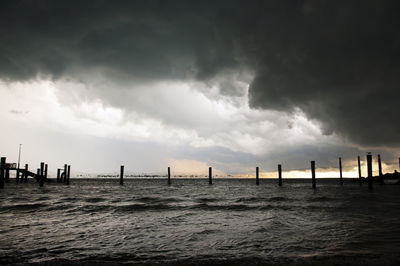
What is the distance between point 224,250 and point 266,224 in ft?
12.7

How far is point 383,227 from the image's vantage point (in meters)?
8.00

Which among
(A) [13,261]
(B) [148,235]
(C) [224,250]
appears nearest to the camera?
(A) [13,261]

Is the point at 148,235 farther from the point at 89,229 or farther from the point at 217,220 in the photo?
the point at 217,220

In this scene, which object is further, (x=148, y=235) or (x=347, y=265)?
(x=148, y=235)

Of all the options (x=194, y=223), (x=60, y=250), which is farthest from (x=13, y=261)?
(x=194, y=223)

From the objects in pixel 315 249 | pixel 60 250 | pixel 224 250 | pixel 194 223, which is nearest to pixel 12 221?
pixel 60 250

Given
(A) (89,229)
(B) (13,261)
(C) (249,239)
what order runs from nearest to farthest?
(B) (13,261) < (C) (249,239) < (A) (89,229)

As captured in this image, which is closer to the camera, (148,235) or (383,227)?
(148,235)

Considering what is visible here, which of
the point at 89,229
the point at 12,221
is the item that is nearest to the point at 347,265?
the point at 89,229

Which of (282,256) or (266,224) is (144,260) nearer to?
(282,256)

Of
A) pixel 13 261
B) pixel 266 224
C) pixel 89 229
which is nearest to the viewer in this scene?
pixel 13 261

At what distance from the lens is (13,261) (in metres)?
4.64

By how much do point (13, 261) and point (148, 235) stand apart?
3192 mm

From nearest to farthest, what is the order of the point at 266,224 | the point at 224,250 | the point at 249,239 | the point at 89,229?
the point at 224,250
the point at 249,239
the point at 89,229
the point at 266,224
